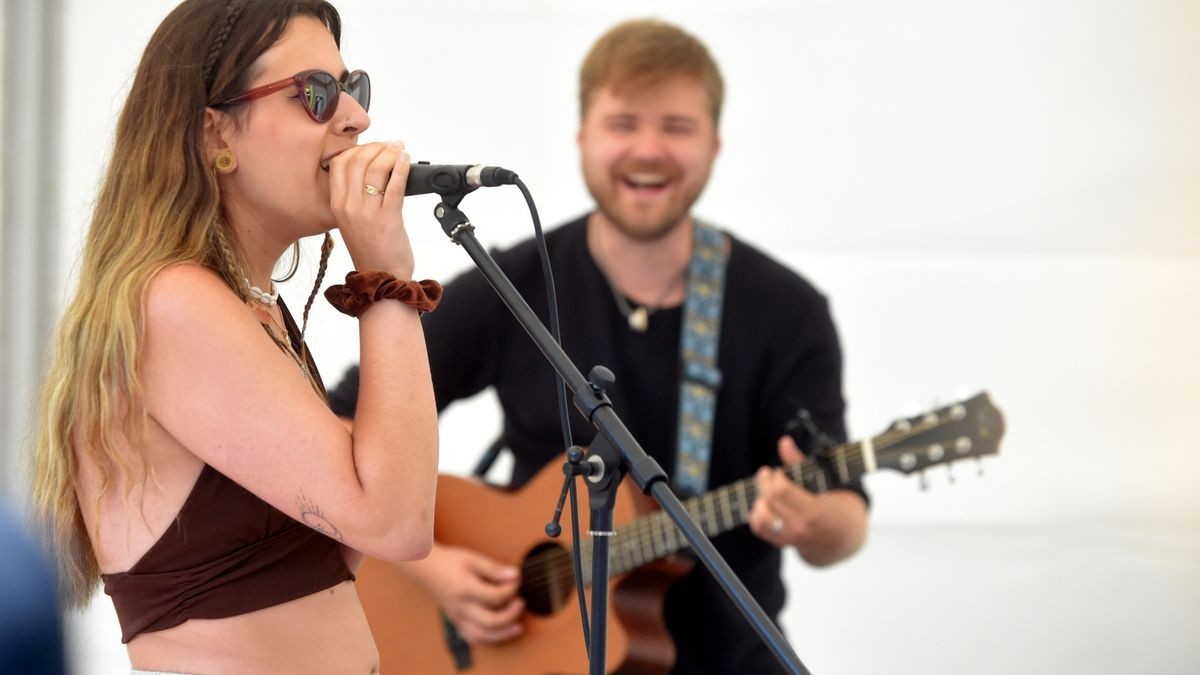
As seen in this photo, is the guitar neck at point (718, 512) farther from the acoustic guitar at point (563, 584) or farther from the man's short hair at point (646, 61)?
the man's short hair at point (646, 61)

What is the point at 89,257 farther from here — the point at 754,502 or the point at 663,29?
the point at 663,29

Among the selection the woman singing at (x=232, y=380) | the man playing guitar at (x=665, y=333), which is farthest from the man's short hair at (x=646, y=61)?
the woman singing at (x=232, y=380)

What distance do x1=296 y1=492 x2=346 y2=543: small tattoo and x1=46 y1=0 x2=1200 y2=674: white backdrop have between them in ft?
6.68

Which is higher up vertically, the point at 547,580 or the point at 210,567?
the point at 210,567

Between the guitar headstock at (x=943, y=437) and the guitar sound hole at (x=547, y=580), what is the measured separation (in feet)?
2.33

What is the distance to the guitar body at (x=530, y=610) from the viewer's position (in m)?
2.94

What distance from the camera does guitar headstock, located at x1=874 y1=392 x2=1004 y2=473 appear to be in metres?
2.77

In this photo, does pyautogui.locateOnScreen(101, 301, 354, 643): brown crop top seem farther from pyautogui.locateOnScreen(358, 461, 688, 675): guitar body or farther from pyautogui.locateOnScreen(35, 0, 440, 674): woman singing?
pyautogui.locateOnScreen(358, 461, 688, 675): guitar body

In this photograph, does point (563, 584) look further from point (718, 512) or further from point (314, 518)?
point (314, 518)

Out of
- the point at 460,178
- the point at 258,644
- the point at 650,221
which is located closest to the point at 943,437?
the point at 650,221

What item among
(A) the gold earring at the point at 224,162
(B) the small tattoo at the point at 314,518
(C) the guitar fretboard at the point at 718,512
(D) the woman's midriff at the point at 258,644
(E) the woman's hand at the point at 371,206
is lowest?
(C) the guitar fretboard at the point at 718,512

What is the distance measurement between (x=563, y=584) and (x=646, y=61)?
3.95ft

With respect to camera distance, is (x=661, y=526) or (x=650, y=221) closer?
(x=661, y=526)

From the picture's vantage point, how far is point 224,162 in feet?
5.29
